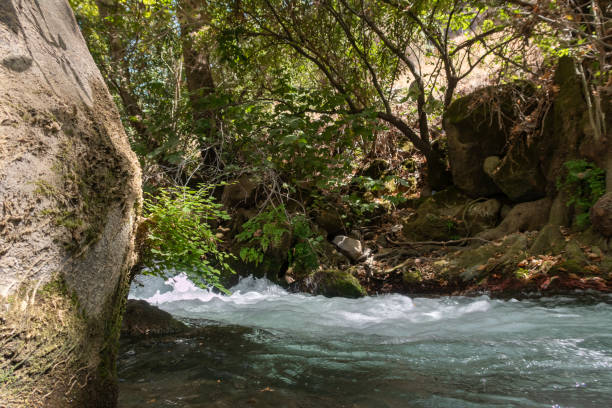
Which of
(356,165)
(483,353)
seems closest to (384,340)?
(483,353)

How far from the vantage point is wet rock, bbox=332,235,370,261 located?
291 inches

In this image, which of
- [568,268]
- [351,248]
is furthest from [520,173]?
[351,248]

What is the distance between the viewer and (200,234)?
9.87 ft

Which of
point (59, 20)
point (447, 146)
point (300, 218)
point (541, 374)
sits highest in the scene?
point (447, 146)

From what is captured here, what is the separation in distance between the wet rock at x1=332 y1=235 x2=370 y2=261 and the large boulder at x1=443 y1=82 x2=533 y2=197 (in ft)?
7.64

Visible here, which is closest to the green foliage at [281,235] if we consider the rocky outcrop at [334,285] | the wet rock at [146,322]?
the rocky outcrop at [334,285]

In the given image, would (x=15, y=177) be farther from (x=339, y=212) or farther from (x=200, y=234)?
(x=339, y=212)

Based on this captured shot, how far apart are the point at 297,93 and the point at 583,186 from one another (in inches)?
187

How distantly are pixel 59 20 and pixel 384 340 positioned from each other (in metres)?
3.30

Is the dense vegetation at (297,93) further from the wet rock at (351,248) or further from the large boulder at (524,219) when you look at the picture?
the large boulder at (524,219)

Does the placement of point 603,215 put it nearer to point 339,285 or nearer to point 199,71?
point 339,285

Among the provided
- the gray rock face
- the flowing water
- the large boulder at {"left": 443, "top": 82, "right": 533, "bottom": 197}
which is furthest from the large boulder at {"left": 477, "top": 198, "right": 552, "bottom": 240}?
the flowing water

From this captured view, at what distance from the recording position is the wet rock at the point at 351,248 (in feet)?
24.3

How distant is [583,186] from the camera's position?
5602 millimetres
